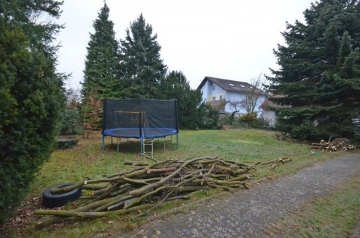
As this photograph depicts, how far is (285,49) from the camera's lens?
10.1 m

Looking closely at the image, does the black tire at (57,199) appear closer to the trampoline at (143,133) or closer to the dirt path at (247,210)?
the dirt path at (247,210)

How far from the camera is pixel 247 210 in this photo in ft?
8.84

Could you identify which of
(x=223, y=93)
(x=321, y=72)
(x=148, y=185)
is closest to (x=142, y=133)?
(x=148, y=185)

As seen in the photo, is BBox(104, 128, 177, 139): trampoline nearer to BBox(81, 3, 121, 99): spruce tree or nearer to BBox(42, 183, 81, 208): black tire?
BBox(42, 183, 81, 208): black tire

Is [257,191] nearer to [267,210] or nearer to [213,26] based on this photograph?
[267,210]

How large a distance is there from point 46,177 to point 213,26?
510 inches

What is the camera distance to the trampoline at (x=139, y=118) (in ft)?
21.0

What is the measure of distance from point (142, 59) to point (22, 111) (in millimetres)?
15364

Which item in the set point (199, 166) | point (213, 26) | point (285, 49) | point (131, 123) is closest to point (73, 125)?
point (131, 123)

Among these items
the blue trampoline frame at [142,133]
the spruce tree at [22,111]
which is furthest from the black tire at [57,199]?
the blue trampoline frame at [142,133]

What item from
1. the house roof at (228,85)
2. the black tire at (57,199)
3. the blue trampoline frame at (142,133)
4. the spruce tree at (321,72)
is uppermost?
the house roof at (228,85)

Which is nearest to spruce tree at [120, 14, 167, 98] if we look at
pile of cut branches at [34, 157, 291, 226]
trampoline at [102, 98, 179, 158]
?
trampoline at [102, 98, 179, 158]

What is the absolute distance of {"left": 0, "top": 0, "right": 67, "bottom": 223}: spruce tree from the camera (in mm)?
1772

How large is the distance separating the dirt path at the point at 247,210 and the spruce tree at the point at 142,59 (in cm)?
1312
